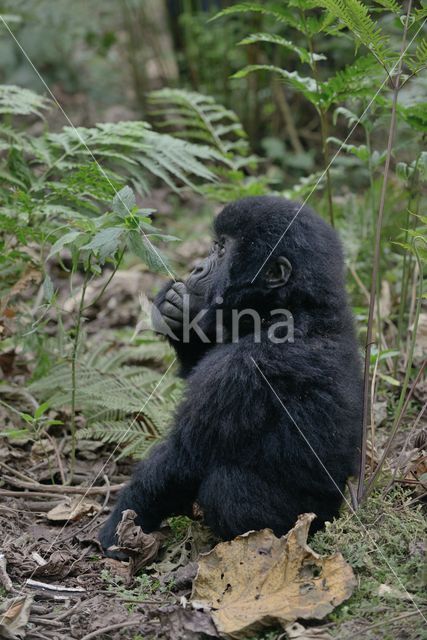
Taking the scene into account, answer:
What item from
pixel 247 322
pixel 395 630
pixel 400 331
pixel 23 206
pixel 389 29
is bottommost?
pixel 395 630

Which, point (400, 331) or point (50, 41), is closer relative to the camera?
point (400, 331)

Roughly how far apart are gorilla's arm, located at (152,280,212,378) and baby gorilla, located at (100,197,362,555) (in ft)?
0.66

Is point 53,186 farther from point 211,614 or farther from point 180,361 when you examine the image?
point 211,614

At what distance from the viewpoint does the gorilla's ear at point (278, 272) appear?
10.3ft

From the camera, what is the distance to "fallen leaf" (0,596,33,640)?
2412 millimetres

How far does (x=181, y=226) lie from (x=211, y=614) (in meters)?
5.09

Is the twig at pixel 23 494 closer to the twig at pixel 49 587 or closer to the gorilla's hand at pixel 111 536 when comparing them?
the gorilla's hand at pixel 111 536

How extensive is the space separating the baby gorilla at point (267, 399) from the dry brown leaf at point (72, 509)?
22 centimetres

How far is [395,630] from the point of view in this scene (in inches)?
92.3

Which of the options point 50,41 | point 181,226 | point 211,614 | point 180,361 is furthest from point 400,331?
point 50,41

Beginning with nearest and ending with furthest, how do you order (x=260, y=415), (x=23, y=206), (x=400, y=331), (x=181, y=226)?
(x=260, y=415), (x=23, y=206), (x=400, y=331), (x=181, y=226)

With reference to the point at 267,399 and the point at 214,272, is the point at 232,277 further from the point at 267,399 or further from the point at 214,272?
the point at 267,399

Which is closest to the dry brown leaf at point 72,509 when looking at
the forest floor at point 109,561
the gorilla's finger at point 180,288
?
the forest floor at point 109,561

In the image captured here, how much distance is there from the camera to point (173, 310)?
361 cm
